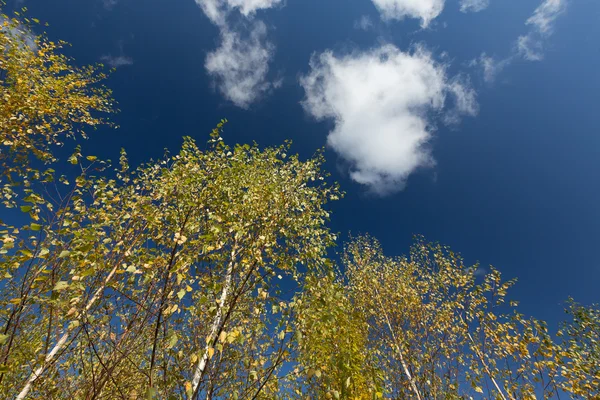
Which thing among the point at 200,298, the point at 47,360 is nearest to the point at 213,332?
the point at 200,298

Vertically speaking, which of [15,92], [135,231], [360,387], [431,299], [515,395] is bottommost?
[515,395]

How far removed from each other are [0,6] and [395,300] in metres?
14.6

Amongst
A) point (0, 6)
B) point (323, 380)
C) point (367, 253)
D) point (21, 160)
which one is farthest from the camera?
point (367, 253)

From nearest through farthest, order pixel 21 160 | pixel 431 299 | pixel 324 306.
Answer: pixel 324 306
pixel 21 160
pixel 431 299

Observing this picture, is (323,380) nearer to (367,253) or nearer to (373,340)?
(373,340)

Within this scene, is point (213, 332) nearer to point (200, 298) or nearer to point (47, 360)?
point (200, 298)

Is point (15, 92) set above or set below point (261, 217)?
above

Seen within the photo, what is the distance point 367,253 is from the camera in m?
14.2

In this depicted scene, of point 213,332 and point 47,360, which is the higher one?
point 47,360

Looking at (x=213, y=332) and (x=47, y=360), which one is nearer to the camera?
(x=213, y=332)

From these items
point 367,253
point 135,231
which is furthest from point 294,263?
point 367,253

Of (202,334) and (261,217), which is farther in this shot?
(261,217)

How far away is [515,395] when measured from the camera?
632 centimetres

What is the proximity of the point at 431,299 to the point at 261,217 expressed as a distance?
9.14 m
